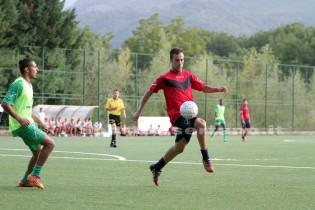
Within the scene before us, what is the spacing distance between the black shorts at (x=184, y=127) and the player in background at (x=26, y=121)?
6.69 feet

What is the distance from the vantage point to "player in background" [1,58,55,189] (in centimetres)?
1168

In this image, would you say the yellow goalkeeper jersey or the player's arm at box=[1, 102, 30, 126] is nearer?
the player's arm at box=[1, 102, 30, 126]

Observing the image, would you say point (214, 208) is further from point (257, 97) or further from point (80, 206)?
point (257, 97)

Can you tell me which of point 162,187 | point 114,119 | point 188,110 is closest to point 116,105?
point 114,119

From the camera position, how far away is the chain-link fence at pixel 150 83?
50.4m

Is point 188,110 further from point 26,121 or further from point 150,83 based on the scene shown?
point 150,83

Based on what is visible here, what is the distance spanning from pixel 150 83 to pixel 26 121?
44.3m

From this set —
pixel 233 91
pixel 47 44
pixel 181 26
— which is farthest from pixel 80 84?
pixel 181 26

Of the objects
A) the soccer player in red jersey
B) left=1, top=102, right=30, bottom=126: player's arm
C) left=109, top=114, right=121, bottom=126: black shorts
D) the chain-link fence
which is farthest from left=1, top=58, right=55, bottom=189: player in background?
the chain-link fence

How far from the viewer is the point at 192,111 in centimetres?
1236

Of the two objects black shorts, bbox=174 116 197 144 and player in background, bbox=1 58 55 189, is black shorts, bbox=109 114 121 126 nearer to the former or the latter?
black shorts, bbox=174 116 197 144

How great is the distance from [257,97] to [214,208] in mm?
51258

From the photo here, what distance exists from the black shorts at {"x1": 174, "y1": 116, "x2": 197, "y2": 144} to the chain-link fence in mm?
36279

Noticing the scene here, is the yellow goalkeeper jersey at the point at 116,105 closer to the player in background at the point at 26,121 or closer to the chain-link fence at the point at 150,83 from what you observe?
the player in background at the point at 26,121
